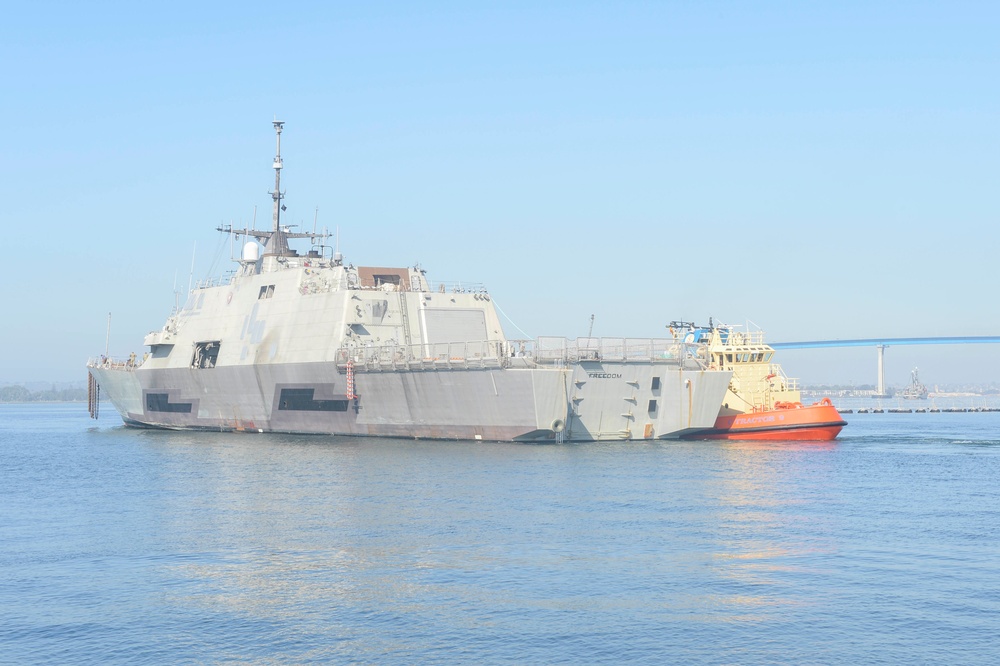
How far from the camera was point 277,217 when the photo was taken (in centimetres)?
6506

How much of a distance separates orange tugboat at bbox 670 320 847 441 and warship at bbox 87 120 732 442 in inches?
57.9

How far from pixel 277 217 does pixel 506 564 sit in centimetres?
4680

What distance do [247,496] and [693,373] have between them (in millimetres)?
23719

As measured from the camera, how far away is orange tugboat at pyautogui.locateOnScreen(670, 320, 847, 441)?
5156cm

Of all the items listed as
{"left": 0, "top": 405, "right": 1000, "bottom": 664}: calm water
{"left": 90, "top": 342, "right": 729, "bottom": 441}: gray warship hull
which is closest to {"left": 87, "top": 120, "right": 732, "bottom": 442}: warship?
{"left": 90, "top": 342, "right": 729, "bottom": 441}: gray warship hull

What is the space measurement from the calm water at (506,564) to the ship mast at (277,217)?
1015 inches

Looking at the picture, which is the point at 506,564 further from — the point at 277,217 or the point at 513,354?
→ the point at 277,217

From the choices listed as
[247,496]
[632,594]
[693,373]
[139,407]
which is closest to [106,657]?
[632,594]

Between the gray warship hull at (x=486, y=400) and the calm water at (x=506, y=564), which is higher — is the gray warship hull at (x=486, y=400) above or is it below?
above

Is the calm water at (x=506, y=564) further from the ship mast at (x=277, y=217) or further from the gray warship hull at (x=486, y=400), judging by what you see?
the ship mast at (x=277, y=217)

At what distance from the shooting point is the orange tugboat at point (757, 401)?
51.6 m

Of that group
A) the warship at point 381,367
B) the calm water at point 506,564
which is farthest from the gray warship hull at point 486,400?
the calm water at point 506,564

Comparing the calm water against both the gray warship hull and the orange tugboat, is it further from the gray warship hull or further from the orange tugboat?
the orange tugboat

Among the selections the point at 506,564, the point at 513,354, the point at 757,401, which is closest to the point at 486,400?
the point at 513,354
